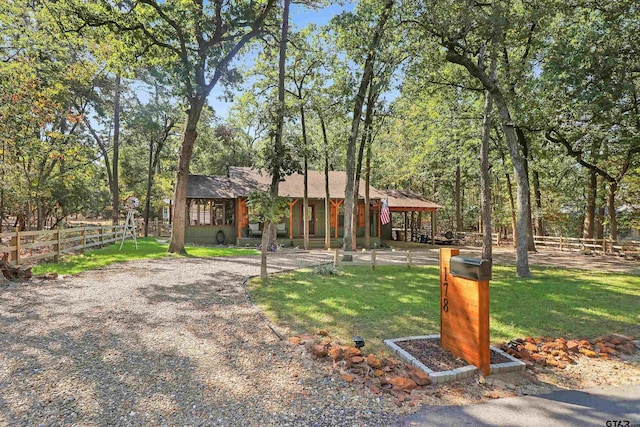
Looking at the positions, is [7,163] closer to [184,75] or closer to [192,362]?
[184,75]

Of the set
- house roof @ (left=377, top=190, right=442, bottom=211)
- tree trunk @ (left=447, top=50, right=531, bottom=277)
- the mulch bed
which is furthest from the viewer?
house roof @ (left=377, top=190, right=442, bottom=211)

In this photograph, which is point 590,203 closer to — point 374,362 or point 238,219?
point 238,219

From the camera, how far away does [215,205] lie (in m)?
20.0

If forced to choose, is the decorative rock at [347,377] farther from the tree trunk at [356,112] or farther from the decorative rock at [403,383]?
the tree trunk at [356,112]

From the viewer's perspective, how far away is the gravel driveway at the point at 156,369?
296 centimetres

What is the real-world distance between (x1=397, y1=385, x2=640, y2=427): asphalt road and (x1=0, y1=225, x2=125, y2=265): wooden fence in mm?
10031

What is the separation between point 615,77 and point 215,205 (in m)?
17.8

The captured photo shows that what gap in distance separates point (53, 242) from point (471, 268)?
1180 cm

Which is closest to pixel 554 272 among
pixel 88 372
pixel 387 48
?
pixel 387 48

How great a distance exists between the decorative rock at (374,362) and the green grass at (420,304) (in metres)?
0.46

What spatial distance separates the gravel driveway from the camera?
9.71ft

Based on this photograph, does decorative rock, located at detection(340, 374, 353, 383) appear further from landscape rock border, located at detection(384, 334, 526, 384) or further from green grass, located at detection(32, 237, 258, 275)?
green grass, located at detection(32, 237, 258, 275)

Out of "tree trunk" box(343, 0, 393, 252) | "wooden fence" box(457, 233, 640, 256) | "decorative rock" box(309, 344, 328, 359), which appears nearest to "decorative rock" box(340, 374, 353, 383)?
"decorative rock" box(309, 344, 328, 359)

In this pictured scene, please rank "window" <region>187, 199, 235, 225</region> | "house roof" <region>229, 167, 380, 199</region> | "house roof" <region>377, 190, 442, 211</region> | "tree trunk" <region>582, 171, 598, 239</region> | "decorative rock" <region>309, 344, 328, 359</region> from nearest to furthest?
"decorative rock" <region>309, 344, 328, 359</region> < "tree trunk" <region>582, 171, 598, 239</region> < "house roof" <region>229, 167, 380, 199</region> < "window" <region>187, 199, 235, 225</region> < "house roof" <region>377, 190, 442, 211</region>
